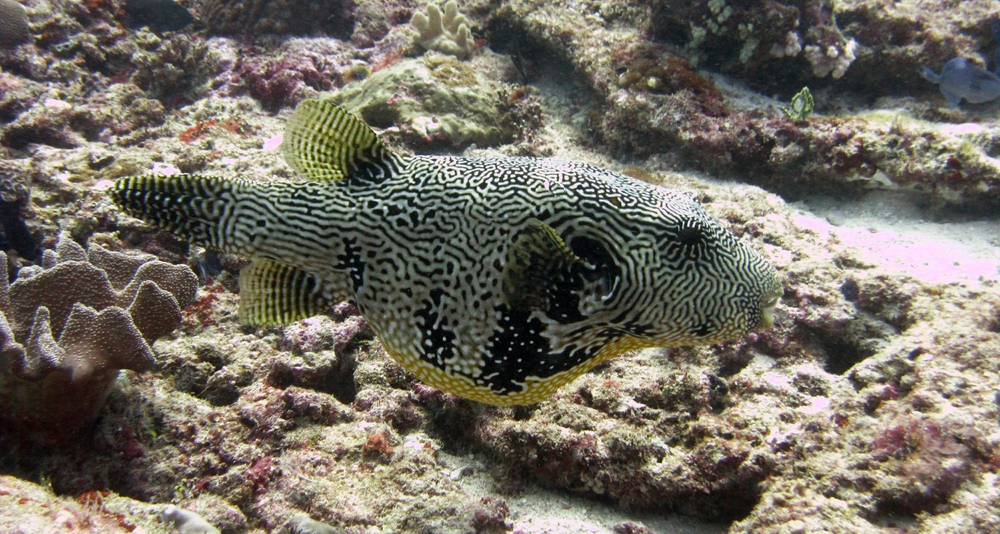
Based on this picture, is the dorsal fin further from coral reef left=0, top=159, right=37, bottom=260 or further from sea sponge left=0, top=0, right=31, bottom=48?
sea sponge left=0, top=0, right=31, bottom=48

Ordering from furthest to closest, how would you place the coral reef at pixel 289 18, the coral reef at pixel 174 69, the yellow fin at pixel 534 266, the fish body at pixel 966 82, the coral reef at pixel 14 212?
the coral reef at pixel 289 18, the coral reef at pixel 174 69, the fish body at pixel 966 82, the coral reef at pixel 14 212, the yellow fin at pixel 534 266

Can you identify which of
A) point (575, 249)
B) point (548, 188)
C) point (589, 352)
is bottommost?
point (589, 352)

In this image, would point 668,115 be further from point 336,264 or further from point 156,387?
point 156,387

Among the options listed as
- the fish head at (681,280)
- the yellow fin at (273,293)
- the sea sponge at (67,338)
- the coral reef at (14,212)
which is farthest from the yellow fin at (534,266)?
the coral reef at (14,212)

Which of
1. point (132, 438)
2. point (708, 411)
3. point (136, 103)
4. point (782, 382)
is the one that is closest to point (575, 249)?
point (708, 411)

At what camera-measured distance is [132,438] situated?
3.03 metres

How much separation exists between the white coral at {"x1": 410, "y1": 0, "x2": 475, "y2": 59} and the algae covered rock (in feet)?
4.79

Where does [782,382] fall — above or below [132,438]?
above

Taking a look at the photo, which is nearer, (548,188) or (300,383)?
(548,188)

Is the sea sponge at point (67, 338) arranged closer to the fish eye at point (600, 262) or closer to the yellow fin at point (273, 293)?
the yellow fin at point (273, 293)

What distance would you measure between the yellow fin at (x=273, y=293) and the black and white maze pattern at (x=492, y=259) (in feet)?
0.21

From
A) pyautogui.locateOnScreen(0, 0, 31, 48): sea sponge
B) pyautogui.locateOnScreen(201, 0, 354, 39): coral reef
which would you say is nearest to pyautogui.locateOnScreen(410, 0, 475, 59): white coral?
pyautogui.locateOnScreen(201, 0, 354, 39): coral reef

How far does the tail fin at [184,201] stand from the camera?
277 cm

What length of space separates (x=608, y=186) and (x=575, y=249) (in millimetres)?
438
